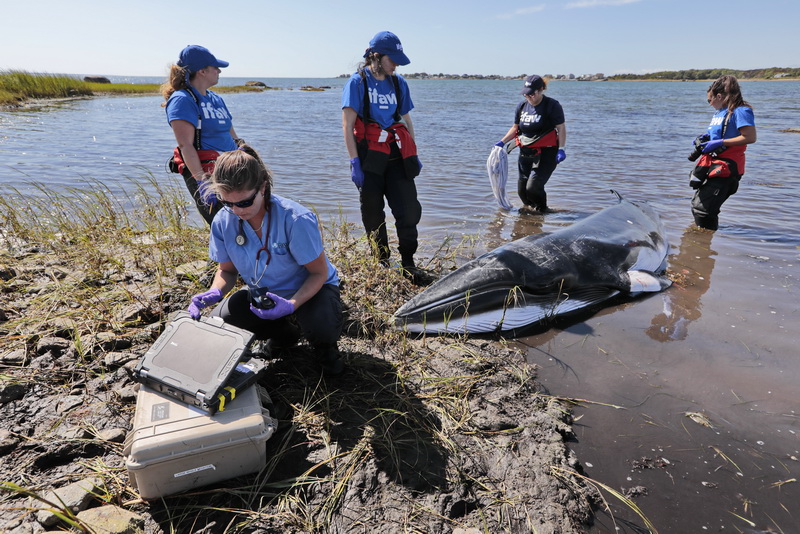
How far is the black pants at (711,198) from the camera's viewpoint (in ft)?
19.6

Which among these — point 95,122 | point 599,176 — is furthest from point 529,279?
point 95,122

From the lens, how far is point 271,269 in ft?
9.37

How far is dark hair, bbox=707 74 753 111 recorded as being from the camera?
18.1 ft

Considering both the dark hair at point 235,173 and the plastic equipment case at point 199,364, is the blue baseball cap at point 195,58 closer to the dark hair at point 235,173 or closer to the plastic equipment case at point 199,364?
the dark hair at point 235,173

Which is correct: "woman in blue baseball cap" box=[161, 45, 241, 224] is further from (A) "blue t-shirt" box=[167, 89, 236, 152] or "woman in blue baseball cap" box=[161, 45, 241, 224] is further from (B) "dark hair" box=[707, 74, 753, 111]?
(B) "dark hair" box=[707, 74, 753, 111]

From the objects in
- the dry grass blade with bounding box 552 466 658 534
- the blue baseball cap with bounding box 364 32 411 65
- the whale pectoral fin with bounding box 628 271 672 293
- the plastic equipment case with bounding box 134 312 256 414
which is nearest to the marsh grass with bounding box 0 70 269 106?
the blue baseball cap with bounding box 364 32 411 65

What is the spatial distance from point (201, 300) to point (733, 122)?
6229 mm

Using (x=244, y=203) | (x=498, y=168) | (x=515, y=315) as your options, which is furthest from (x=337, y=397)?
(x=498, y=168)

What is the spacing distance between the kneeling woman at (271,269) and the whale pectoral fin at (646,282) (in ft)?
10.1

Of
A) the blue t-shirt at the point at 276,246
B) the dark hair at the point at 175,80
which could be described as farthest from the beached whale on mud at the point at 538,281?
the dark hair at the point at 175,80

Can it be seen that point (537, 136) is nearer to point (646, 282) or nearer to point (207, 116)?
point (646, 282)

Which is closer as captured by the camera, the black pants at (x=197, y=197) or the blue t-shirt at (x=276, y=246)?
the blue t-shirt at (x=276, y=246)

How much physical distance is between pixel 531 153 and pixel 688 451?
548cm

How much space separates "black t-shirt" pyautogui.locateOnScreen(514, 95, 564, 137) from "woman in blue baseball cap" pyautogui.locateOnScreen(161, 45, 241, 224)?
4.57 m
